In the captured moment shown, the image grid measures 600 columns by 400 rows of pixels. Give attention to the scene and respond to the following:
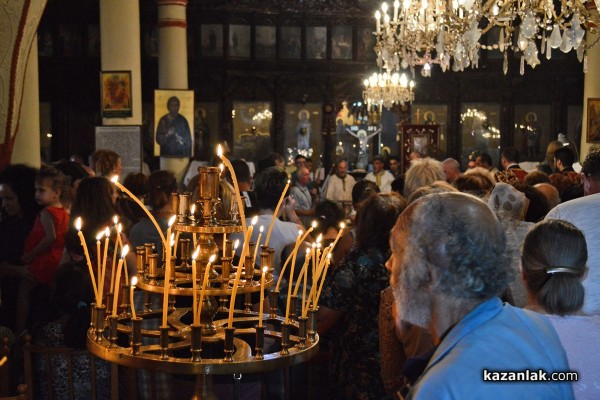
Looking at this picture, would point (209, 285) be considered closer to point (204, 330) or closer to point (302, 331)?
point (204, 330)

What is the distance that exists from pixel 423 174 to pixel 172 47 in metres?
9.09

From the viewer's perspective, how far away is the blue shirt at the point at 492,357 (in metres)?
1.70

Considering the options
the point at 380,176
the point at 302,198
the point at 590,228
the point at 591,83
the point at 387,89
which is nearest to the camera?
the point at 590,228

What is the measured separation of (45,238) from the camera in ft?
17.7

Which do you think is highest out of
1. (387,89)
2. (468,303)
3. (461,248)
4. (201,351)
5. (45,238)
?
(387,89)

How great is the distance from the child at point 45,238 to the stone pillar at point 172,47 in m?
8.63

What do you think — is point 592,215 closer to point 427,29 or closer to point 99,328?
point 99,328

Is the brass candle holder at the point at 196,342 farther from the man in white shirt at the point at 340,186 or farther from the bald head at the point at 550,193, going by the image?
the man in white shirt at the point at 340,186

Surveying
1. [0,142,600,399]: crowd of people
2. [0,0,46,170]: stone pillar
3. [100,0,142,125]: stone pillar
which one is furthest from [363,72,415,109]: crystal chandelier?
[0,0,46,170]: stone pillar

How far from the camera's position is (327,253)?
2.75 m

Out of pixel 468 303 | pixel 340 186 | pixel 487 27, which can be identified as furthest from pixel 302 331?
pixel 340 186

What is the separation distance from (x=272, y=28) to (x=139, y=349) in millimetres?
15642

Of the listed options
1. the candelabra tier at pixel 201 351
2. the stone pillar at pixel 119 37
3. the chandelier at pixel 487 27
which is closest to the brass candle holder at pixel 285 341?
the candelabra tier at pixel 201 351

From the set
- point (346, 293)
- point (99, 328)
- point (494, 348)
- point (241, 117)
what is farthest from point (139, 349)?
point (241, 117)
